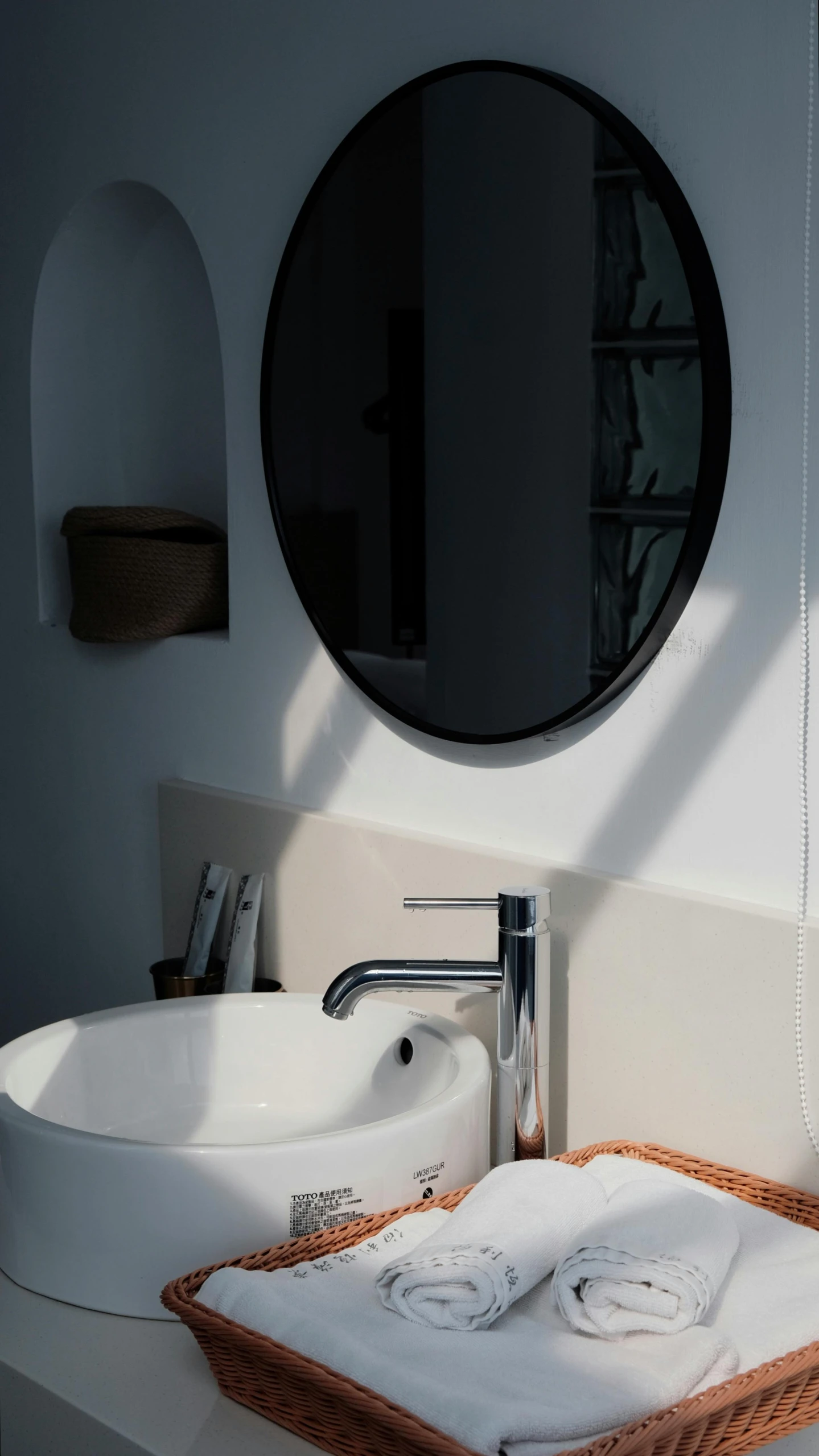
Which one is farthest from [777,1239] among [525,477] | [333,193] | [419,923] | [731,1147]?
[333,193]

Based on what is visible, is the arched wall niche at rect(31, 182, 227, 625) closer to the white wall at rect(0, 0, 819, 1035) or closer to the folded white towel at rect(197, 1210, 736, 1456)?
the white wall at rect(0, 0, 819, 1035)

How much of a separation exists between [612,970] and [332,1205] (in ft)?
1.04

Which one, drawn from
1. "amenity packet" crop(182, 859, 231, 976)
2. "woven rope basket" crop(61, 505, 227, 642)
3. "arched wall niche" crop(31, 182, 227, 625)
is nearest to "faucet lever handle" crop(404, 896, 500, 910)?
"amenity packet" crop(182, 859, 231, 976)

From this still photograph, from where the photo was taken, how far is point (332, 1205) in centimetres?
105

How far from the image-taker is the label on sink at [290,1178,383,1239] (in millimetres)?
1037

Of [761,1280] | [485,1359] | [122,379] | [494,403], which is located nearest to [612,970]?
[761,1280]

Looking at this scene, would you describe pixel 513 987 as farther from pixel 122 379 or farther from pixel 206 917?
pixel 122 379

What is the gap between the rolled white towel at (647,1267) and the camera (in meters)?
0.88

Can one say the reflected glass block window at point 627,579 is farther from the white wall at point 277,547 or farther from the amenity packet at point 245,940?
the amenity packet at point 245,940

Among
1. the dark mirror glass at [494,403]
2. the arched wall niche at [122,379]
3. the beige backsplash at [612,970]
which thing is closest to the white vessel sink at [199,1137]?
the beige backsplash at [612,970]

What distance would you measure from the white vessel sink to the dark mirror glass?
0.32 m

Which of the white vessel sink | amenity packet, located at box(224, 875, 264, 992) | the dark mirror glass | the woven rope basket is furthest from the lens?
the woven rope basket

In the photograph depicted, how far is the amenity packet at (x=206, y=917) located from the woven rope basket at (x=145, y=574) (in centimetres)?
29

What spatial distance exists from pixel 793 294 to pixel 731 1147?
2.19ft
